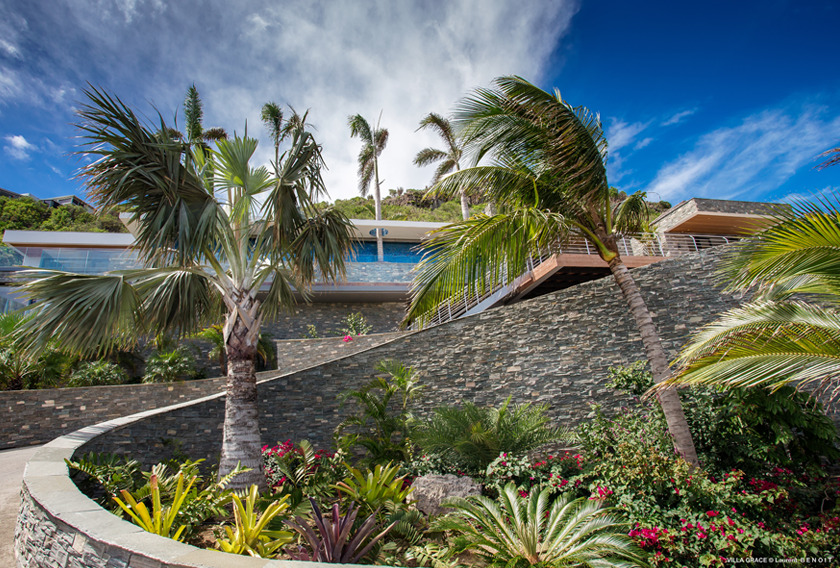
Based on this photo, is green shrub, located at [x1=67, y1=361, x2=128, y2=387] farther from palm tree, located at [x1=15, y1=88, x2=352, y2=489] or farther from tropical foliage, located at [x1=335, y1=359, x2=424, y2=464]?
tropical foliage, located at [x1=335, y1=359, x2=424, y2=464]

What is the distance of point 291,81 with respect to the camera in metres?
8.38

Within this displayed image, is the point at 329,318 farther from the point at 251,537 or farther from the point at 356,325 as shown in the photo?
the point at 251,537

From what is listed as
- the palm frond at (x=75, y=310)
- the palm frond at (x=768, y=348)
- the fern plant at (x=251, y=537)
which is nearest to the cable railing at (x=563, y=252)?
the palm frond at (x=768, y=348)

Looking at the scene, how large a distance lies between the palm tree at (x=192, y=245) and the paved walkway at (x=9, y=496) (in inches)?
75.9

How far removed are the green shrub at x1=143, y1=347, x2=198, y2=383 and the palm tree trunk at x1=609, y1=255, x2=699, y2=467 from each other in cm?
1054

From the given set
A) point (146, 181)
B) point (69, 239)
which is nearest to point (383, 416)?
point (146, 181)

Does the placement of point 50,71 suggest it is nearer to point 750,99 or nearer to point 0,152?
point 0,152

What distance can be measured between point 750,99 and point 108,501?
12.4 meters

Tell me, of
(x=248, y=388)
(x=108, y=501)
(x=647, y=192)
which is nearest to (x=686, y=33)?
(x=647, y=192)

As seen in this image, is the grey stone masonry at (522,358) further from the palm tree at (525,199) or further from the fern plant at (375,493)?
the fern plant at (375,493)

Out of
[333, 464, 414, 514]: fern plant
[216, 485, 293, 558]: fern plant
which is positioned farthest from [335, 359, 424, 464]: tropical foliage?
[216, 485, 293, 558]: fern plant

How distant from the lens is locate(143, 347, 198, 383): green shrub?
32.6 feet

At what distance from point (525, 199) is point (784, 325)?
372 cm

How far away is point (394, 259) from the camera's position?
687 inches
